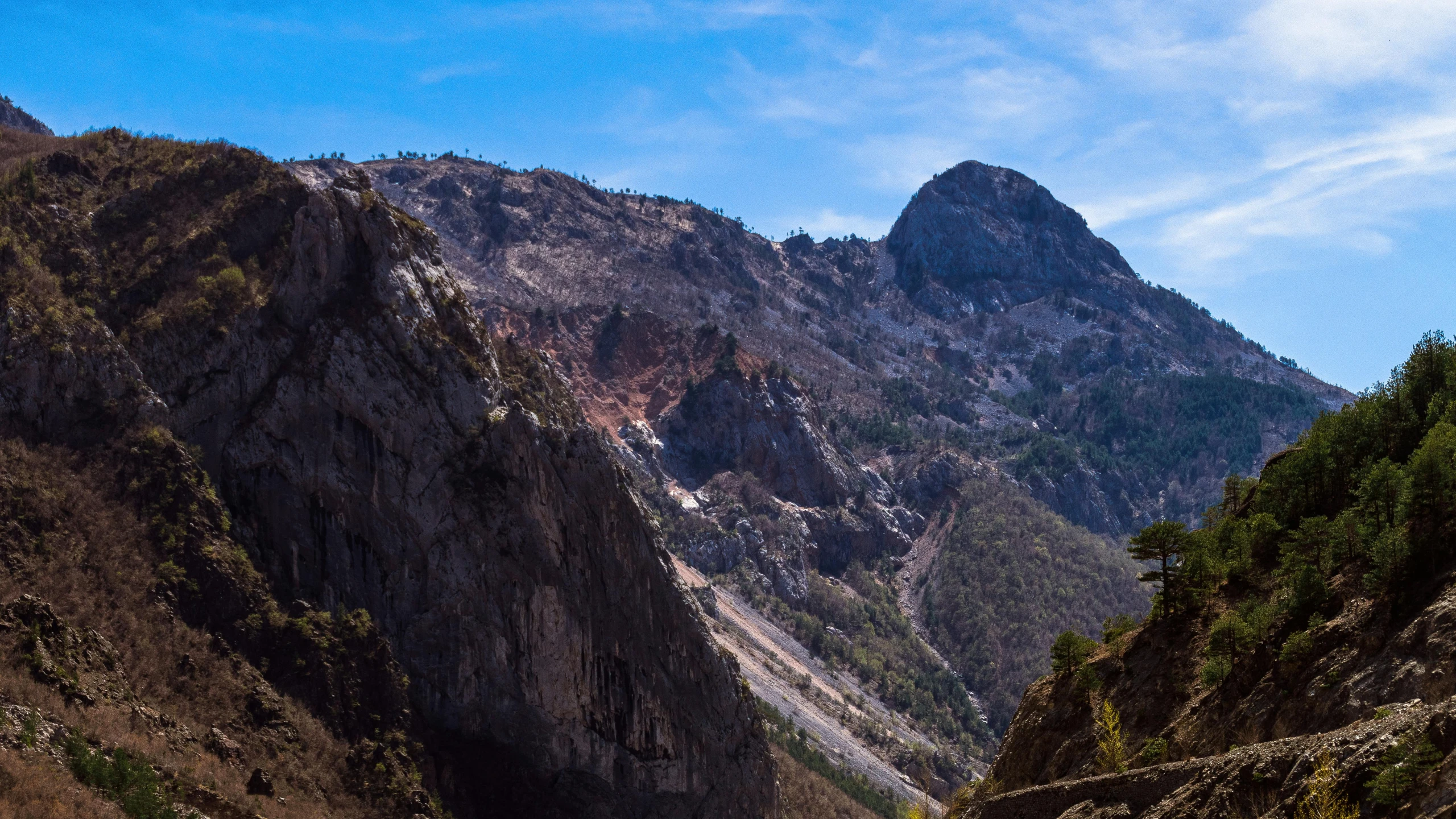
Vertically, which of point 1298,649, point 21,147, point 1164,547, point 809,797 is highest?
point 21,147

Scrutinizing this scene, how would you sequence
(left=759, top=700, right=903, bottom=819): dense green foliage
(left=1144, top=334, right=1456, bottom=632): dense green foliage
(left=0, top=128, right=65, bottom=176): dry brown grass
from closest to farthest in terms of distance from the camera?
(left=1144, top=334, right=1456, bottom=632): dense green foliage
(left=0, top=128, right=65, bottom=176): dry brown grass
(left=759, top=700, right=903, bottom=819): dense green foliage

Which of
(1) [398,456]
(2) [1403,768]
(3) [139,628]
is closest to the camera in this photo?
(2) [1403,768]

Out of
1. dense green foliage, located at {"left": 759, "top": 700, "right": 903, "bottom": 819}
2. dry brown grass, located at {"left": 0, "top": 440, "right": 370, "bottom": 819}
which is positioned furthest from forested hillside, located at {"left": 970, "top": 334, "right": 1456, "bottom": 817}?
dense green foliage, located at {"left": 759, "top": 700, "right": 903, "bottom": 819}

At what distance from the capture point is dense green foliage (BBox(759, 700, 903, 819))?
166 meters

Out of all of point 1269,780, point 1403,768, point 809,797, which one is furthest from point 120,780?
point 809,797

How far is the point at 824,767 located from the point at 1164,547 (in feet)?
472

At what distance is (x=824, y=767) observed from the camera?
171250 mm

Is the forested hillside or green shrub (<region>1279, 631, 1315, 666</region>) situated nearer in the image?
the forested hillside

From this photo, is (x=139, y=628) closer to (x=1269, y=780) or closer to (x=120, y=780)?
(x=120, y=780)

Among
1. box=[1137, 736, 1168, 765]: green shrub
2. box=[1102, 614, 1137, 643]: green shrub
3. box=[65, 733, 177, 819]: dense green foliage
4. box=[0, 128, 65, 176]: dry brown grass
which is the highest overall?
box=[0, 128, 65, 176]: dry brown grass

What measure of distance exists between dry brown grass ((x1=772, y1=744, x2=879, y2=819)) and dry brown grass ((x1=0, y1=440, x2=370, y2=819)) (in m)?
56.7

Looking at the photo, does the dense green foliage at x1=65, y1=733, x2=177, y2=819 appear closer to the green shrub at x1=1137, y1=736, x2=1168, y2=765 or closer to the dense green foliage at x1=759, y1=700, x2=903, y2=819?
the green shrub at x1=1137, y1=736, x2=1168, y2=765

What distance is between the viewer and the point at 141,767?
197 feet

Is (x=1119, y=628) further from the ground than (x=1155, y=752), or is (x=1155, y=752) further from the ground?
(x=1119, y=628)
